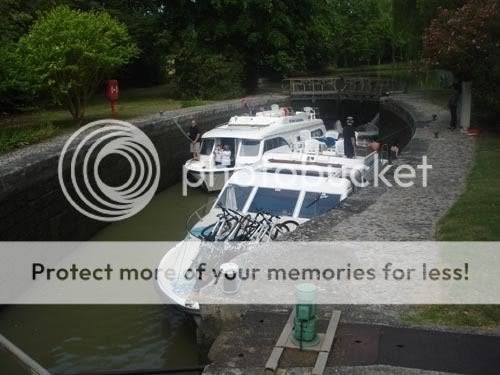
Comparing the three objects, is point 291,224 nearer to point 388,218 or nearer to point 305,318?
point 388,218

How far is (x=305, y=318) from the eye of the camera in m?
5.36

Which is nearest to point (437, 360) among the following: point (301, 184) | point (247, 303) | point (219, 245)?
point (247, 303)

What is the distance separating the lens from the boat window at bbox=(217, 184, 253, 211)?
11047 mm

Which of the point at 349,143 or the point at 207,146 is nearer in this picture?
the point at 349,143

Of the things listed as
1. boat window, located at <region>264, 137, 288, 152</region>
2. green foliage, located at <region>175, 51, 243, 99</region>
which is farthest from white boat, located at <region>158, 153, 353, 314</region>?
green foliage, located at <region>175, 51, 243, 99</region>

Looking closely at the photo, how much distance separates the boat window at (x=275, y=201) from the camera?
35.1ft

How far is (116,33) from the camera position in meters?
19.2

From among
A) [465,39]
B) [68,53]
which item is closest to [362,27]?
[465,39]

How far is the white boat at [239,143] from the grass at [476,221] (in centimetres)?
602

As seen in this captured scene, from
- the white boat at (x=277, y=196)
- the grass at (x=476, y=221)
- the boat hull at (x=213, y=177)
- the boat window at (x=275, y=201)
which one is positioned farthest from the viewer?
the boat hull at (x=213, y=177)

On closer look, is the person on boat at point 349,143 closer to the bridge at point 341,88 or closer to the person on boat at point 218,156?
the person on boat at point 218,156

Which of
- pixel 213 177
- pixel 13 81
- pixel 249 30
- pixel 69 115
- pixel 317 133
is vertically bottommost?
pixel 213 177

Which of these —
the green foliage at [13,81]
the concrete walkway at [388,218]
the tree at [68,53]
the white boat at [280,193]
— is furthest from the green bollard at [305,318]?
the tree at [68,53]

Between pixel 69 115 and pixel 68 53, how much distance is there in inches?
164
